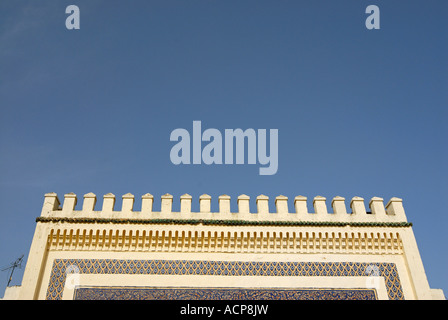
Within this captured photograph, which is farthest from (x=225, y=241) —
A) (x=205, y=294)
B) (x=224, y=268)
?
(x=205, y=294)

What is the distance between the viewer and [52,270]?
852 centimetres

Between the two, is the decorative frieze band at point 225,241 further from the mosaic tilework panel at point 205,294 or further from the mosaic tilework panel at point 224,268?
the mosaic tilework panel at point 205,294

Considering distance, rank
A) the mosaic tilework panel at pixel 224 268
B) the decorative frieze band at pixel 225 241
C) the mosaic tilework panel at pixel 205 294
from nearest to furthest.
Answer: the mosaic tilework panel at pixel 205 294 → the mosaic tilework panel at pixel 224 268 → the decorative frieze band at pixel 225 241

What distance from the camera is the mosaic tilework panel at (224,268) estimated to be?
8.55m

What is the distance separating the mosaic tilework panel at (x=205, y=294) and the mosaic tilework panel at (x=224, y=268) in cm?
33

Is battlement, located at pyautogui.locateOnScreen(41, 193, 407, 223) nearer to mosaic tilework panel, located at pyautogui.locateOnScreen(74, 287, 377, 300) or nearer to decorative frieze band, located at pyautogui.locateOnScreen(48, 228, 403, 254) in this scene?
decorative frieze band, located at pyautogui.locateOnScreen(48, 228, 403, 254)

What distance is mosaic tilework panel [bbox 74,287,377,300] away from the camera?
823 centimetres

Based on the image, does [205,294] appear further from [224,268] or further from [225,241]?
[225,241]

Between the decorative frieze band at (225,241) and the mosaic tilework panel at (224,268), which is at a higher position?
the decorative frieze band at (225,241)

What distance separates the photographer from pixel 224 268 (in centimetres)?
866

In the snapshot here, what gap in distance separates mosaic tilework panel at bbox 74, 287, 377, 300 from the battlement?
139 centimetres

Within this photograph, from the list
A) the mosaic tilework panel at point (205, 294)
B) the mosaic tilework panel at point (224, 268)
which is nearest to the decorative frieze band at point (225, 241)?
the mosaic tilework panel at point (224, 268)

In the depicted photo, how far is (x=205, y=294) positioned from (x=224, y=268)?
618mm
